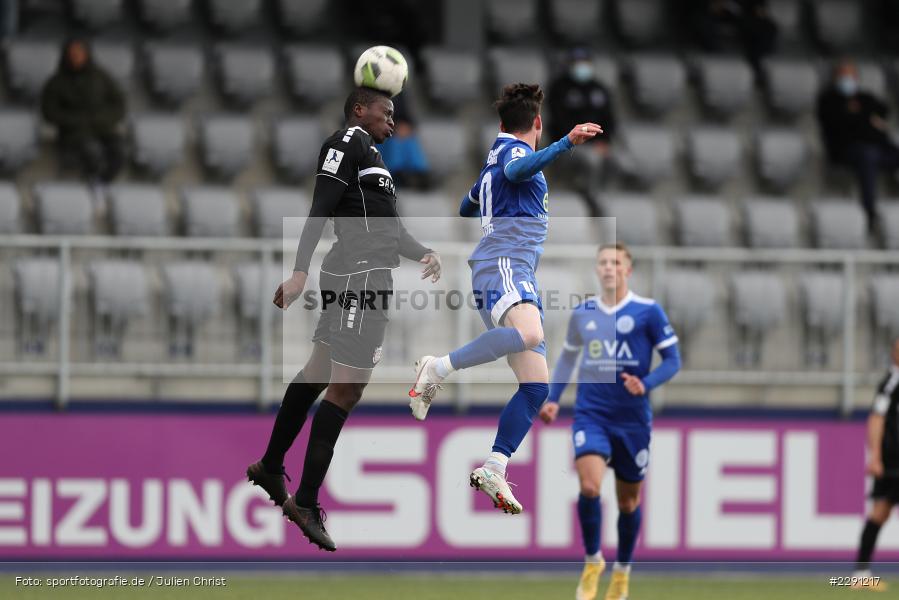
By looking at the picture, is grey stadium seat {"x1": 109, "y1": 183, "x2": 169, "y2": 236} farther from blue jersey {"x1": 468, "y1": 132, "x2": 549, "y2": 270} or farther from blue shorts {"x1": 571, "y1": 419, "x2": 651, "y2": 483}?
blue jersey {"x1": 468, "y1": 132, "x2": 549, "y2": 270}

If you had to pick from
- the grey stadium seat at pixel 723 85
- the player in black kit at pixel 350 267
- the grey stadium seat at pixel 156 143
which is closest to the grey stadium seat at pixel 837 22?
the grey stadium seat at pixel 723 85

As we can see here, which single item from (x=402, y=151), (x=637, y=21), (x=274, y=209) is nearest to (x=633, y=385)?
(x=402, y=151)

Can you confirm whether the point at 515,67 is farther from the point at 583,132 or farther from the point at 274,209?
the point at 583,132

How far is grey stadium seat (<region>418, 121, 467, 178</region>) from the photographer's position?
15.2 meters

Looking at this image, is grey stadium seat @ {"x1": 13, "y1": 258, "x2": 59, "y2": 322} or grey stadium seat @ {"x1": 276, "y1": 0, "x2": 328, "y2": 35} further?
grey stadium seat @ {"x1": 276, "y1": 0, "x2": 328, "y2": 35}

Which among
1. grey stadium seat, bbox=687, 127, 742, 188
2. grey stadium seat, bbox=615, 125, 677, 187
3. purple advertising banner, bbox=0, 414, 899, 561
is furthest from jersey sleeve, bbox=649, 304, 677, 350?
grey stadium seat, bbox=687, 127, 742, 188

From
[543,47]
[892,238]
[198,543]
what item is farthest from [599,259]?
[543,47]

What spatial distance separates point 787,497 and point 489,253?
6.99 metres

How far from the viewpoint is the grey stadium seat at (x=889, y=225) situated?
15672 millimetres

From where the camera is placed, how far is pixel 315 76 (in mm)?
15688

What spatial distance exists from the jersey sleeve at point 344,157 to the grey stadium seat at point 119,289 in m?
5.69

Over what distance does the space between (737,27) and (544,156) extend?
11224mm

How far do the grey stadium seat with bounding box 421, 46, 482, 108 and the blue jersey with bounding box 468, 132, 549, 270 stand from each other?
829cm

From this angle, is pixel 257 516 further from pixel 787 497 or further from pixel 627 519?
pixel 787 497
